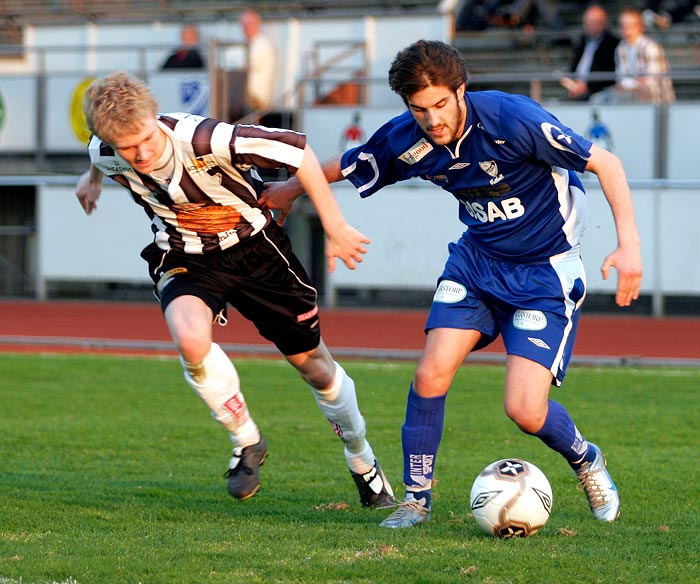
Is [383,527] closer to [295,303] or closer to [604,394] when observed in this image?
[295,303]

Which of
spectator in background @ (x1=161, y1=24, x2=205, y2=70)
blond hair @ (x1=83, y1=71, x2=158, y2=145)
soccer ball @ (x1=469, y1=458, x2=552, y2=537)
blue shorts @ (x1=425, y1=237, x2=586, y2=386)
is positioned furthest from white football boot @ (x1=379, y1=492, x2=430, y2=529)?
spectator in background @ (x1=161, y1=24, x2=205, y2=70)

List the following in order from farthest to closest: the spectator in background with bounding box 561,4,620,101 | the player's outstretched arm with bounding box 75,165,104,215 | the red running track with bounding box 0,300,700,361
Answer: the spectator in background with bounding box 561,4,620,101, the red running track with bounding box 0,300,700,361, the player's outstretched arm with bounding box 75,165,104,215

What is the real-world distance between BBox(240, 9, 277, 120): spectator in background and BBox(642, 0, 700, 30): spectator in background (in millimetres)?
5987

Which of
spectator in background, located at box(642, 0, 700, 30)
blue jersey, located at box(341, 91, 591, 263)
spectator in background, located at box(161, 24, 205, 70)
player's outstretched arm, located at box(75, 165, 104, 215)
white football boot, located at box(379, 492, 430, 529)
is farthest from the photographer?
spectator in background, located at box(642, 0, 700, 30)

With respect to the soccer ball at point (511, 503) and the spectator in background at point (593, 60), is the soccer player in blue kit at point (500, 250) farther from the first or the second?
the spectator in background at point (593, 60)

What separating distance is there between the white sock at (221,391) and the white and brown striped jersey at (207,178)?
0.57 meters

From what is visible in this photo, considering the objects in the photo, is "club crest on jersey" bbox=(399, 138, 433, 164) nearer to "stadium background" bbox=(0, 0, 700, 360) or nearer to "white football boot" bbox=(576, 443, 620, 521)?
"white football boot" bbox=(576, 443, 620, 521)

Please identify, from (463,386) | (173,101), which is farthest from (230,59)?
(463,386)

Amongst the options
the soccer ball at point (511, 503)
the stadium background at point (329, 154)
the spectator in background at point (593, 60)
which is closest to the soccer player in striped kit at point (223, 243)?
the soccer ball at point (511, 503)

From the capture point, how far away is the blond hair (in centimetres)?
477

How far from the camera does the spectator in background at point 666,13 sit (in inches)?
711

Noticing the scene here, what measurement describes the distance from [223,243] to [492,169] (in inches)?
52.2

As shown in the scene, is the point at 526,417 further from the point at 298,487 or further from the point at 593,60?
the point at 593,60

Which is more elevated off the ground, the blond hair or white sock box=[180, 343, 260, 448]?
the blond hair
